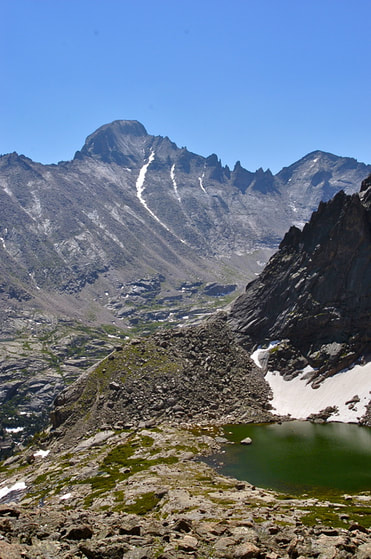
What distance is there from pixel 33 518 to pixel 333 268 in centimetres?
12183

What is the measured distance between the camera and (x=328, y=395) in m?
117

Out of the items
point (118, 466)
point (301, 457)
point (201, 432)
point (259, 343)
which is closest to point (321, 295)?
point (259, 343)

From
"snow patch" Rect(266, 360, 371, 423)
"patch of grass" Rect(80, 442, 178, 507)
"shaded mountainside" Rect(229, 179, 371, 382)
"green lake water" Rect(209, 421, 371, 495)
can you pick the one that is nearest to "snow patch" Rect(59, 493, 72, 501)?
"patch of grass" Rect(80, 442, 178, 507)

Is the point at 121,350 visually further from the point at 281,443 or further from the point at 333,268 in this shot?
the point at 333,268

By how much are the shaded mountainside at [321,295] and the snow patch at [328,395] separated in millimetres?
4960

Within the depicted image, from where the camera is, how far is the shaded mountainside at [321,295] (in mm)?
130250

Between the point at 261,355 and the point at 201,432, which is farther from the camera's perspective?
the point at 261,355

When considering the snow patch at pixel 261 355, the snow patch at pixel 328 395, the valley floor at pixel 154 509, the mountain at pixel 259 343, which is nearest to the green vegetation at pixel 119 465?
the valley floor at pixel 154 509

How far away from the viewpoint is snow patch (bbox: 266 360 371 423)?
109062 millimetres

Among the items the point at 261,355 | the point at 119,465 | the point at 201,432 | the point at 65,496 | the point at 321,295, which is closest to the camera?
the point at 65,496

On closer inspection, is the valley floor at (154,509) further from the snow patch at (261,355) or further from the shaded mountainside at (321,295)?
the shaded mountainside at (321,295)

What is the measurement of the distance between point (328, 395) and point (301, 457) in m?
35.4

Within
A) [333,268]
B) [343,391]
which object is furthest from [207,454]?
[333,268]

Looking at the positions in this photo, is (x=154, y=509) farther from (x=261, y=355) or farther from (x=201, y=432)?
(x=261, y=355)
